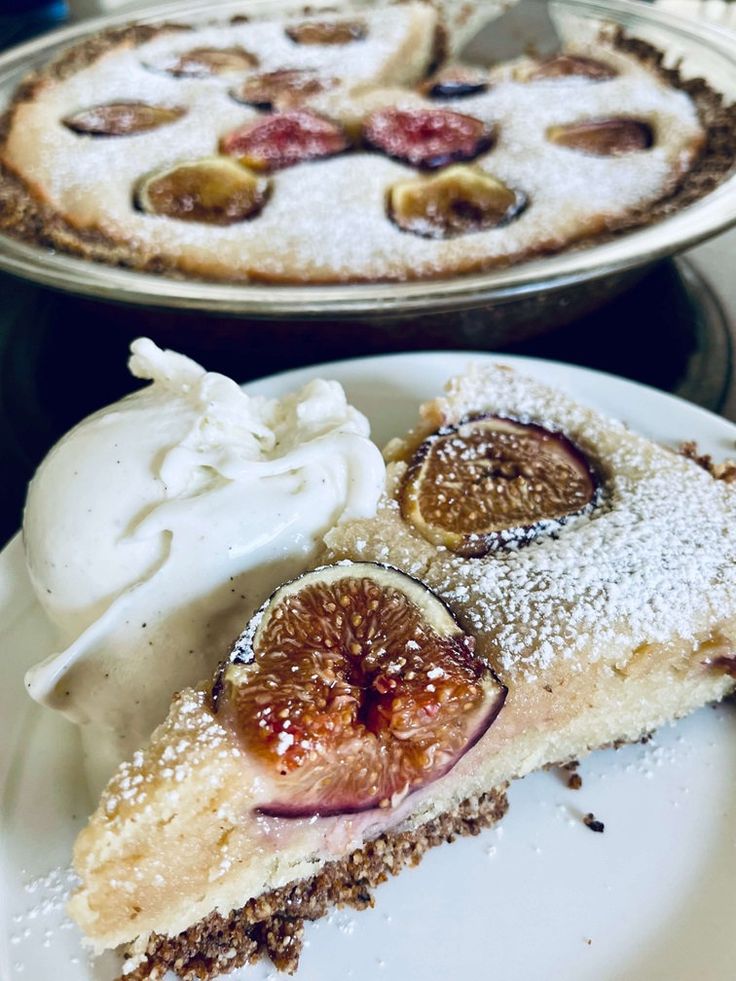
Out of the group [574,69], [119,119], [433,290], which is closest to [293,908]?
[433,290]

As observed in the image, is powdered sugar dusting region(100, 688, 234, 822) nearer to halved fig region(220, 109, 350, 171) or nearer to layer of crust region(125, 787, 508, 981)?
layer of crust region(125, 787, 508, 981)

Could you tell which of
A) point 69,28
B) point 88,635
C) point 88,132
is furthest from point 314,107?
point 88,635

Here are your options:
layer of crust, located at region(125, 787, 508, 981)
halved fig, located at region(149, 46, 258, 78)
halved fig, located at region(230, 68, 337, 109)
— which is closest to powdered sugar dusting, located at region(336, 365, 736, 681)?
layer of crust, located at region(125, 787, 508, 981)

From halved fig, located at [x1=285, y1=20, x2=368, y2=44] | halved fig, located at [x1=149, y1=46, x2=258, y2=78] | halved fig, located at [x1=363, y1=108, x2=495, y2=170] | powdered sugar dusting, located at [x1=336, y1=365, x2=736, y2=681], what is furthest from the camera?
halved fig, located at [x1=285, y1=20, x2=368, y2=44]

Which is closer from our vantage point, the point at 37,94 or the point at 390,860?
the point at 390,860

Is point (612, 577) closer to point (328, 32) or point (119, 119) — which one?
point (119, 119)

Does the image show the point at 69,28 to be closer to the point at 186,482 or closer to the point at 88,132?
the point at 88,132
